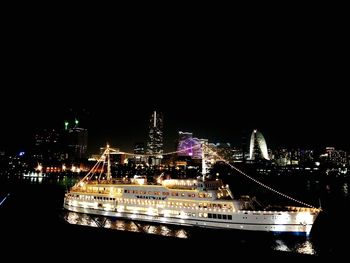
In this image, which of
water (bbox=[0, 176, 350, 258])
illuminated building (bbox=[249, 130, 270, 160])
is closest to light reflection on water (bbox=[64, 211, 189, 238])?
water (bbox=[0, 176, 350, 258])

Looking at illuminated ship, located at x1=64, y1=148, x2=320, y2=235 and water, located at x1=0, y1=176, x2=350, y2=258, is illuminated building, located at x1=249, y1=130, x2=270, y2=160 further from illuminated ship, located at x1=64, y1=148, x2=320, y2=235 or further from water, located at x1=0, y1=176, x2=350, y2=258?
illuminated ship, located at x1=64, y1=148, x2=320, y2=235

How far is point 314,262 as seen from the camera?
60.0ft

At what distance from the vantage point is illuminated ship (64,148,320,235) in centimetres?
2722

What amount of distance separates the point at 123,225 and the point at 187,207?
273 inches

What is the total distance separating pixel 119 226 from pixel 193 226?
24.7 feet

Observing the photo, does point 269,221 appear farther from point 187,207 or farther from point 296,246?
point 187,207

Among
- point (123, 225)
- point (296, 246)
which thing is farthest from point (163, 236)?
point (296, 246)

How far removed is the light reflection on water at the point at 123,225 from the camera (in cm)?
2845

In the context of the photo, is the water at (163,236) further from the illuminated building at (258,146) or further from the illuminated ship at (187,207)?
the illuminated building at (258,146)

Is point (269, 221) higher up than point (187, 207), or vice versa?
point (187, 207)

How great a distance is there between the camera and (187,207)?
98.1ft

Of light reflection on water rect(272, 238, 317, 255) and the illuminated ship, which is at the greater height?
the illuminated ship

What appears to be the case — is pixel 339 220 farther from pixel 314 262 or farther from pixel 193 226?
pixel 314 262

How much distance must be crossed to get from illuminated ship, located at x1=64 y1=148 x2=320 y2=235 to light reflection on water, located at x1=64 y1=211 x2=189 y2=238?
2.64ft
